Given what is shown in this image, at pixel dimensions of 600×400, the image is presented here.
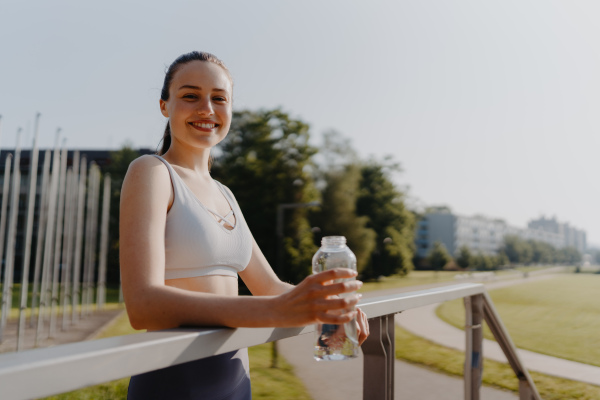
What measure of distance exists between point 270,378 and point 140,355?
5653mm

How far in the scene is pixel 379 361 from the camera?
1.64m

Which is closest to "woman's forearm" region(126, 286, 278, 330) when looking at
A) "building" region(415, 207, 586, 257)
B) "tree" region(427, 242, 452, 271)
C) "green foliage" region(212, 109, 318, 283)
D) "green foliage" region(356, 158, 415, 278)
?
"green foliage" region(212, 109, 318, 283)

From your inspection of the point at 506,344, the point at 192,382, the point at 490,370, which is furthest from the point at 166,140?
the point at 490,370

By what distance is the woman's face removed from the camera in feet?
4.36

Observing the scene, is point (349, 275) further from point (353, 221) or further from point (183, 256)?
point (353, 221)

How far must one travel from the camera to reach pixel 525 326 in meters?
15.6

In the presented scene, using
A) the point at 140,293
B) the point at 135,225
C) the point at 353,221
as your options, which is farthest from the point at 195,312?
the point at 353,221

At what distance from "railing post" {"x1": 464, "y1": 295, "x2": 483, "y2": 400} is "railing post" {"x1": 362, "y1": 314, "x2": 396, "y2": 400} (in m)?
0.88

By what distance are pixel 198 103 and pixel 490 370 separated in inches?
92.6

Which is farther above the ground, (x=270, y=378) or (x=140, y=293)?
(x=140, y=293)

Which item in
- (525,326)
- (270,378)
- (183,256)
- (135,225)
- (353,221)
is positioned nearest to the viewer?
(135,225)

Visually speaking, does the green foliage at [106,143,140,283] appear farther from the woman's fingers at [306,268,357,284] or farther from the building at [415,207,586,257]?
the building at [415,207,586,257]

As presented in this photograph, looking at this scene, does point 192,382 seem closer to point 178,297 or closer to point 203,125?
point 178,297

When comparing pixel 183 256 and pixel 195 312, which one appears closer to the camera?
pixel 195 312
